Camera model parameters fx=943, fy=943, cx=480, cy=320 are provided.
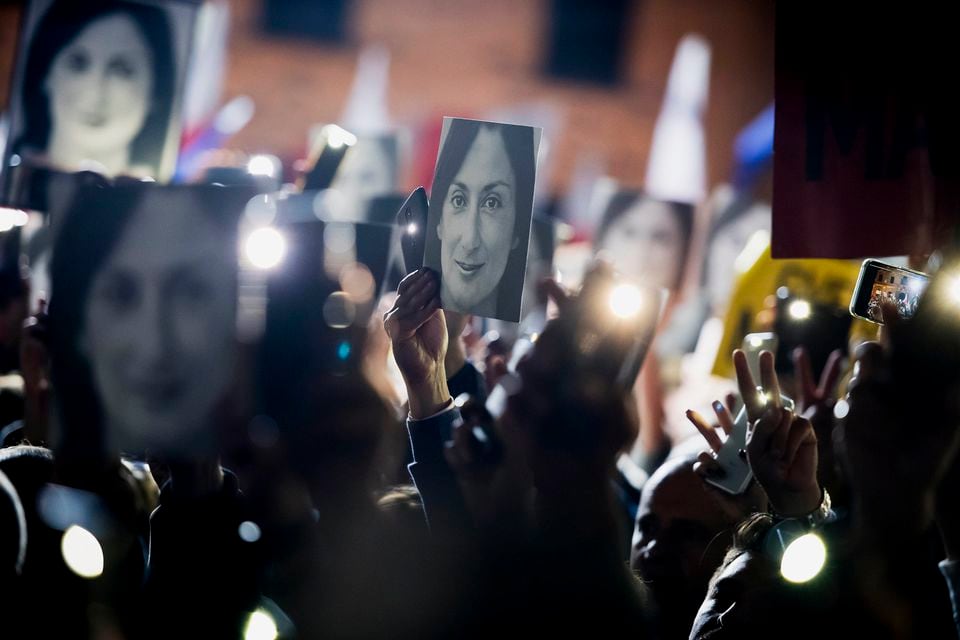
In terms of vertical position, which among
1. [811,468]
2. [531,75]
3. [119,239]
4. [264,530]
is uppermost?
[531,75]

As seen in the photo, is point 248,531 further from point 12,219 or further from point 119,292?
point 12,219

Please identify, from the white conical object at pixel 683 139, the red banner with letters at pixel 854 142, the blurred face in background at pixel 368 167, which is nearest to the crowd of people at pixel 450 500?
the red banner with letters at pixel 854 142

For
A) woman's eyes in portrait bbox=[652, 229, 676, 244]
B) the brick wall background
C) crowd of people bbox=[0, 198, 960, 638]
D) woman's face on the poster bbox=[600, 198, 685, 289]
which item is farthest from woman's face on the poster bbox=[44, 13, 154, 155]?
the brick wall background

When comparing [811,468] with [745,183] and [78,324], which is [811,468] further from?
[745,183]

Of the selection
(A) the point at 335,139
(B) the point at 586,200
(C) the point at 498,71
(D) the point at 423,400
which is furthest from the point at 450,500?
(C) the point at 498,71

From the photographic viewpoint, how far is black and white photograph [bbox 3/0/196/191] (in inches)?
84.7

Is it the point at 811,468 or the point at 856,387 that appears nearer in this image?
the point at 856,387

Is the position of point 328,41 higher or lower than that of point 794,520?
higher

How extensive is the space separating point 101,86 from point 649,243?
1.88 m

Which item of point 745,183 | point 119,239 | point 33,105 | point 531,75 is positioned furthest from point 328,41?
point 119,239

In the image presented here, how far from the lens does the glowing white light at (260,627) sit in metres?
1.38

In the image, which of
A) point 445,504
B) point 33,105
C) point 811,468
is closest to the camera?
point 811,468

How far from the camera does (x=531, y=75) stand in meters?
11.8

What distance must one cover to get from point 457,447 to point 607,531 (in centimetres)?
27
